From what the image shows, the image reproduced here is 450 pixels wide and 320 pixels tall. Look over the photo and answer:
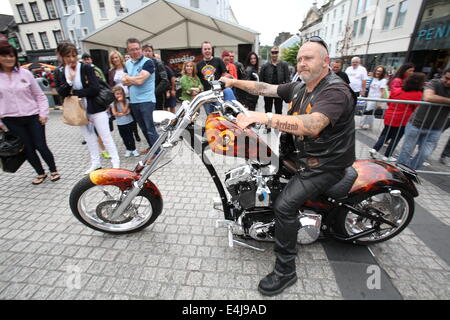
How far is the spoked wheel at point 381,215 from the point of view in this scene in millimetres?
2335

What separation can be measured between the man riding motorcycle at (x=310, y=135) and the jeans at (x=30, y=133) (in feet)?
11.2

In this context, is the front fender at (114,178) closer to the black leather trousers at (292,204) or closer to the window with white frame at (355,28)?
the black leather trousers at (292,204)

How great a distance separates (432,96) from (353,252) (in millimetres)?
2948

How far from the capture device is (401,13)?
19.7m

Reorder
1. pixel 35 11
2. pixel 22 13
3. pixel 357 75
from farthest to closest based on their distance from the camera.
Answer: pixel 22 13 → pixel 35 11 → pixel 357 75

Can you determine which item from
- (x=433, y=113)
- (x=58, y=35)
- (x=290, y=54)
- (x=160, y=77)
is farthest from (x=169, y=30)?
(x=290, y=54)

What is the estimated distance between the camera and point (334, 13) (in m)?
37.3

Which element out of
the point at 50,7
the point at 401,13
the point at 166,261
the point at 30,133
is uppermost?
the point at 50,7

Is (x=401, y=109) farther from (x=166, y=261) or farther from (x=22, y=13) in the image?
(x=22, y=13)

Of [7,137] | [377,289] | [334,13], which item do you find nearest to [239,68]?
[7,137]

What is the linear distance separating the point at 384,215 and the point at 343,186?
0.85m

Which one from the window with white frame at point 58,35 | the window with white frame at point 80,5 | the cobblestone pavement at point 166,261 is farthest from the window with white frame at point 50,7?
the cobblestone pavement at point 166,261

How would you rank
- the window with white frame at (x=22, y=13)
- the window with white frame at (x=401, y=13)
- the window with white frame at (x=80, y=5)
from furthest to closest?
1. the window with white frame at (x=22, y=13)
2. the window with white frame at (x=80, y=5)
3. the window with white frame at (x=401, y=13)

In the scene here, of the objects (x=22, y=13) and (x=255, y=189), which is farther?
(x=22, y=13)
